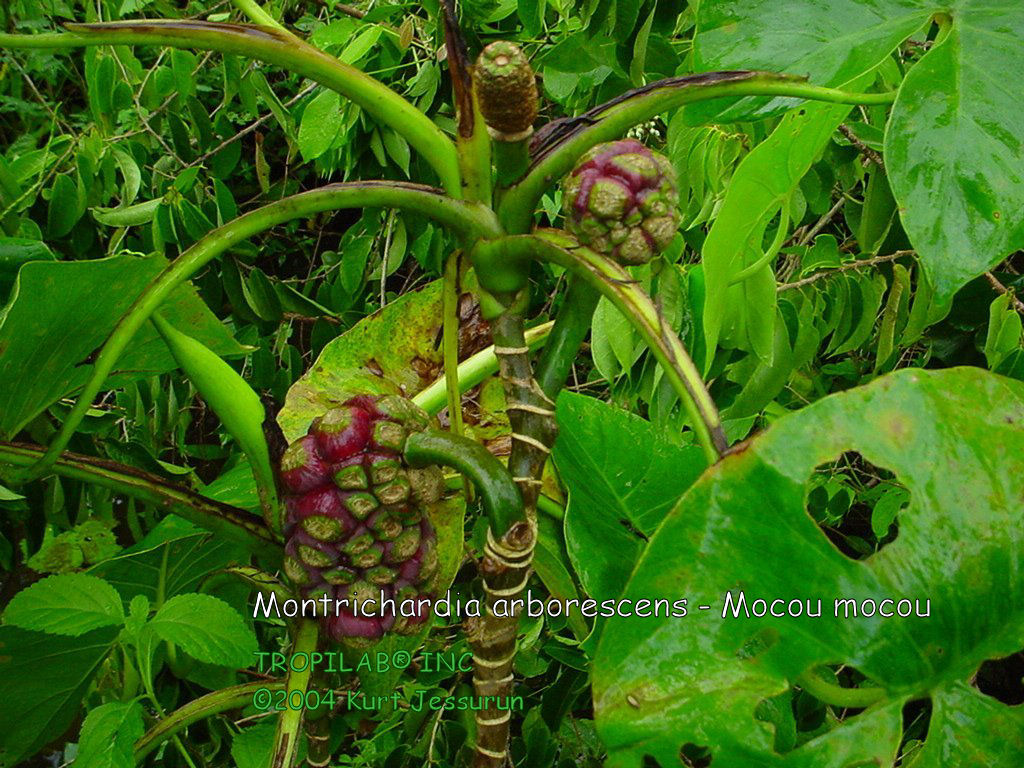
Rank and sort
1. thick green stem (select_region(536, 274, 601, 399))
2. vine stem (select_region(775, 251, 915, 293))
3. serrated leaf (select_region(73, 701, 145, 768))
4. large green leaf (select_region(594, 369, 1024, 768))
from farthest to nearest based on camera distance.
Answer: vine stem (select_region(775, 251, 915, 293)) → serrated leaf (select_region(73, 701, 145, 768)) → thick green stem (select_region(536, 274, 601, 399)) → large green leaf (select_region(594, 369, 1024, 768))

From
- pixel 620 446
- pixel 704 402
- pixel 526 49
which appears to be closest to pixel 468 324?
pixel 620 446

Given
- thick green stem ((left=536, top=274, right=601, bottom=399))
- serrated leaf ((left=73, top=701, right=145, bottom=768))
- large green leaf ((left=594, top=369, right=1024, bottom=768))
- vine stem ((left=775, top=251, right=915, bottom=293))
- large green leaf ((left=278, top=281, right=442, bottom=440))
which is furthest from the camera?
vine stem ((left=775, top=251, right=915, bottom=293))

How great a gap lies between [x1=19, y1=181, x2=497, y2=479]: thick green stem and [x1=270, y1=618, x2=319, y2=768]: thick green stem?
197 millimetres

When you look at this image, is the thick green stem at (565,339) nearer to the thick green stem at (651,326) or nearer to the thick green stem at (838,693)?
the thick green stem at (651,326)

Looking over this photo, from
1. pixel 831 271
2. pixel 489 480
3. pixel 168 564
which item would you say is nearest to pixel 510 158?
pixel 489 480

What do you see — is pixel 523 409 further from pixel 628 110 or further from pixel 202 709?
pixel 202 709

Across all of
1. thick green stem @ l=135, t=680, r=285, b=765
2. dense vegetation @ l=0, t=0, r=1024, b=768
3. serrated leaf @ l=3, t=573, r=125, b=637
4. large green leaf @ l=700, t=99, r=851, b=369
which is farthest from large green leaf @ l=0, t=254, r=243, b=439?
large green leaf @ l=700, t=99, r=851, b=369

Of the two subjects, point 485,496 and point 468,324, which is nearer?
point 485,496

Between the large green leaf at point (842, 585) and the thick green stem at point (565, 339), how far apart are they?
13 centimetres

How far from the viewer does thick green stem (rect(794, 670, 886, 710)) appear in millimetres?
378

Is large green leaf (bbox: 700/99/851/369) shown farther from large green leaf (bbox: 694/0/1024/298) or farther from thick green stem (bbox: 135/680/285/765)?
thick green stem (bbox: 135/680/285/765)

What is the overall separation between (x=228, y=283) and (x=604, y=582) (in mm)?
877

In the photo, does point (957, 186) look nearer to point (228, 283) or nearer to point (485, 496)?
point (485, 496)

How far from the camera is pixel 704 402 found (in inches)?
14.4
